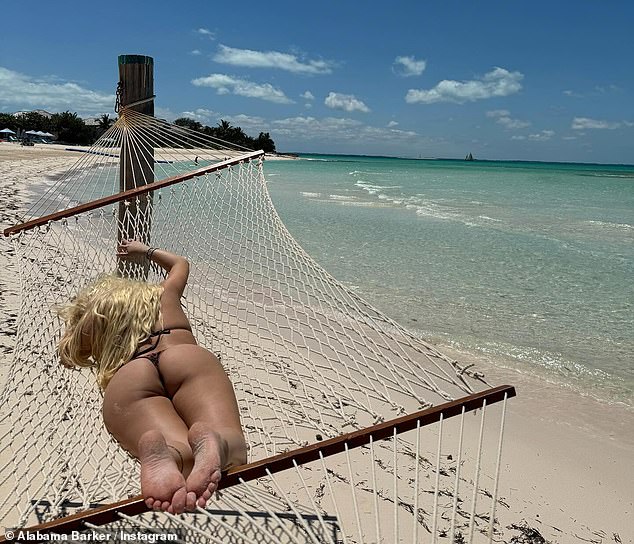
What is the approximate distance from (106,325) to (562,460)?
2073 mm

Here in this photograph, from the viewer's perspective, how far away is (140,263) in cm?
274

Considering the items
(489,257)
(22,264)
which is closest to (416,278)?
(489,257)

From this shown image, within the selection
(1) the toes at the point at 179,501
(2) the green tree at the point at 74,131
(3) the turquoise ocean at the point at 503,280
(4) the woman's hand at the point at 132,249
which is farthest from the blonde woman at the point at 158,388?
(2) the green tree at the point at 74,131

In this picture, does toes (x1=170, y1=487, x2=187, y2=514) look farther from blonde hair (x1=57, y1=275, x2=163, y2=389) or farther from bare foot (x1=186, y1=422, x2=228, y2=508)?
blonde hair (x1=57, y1=275, x2=163, y2=389)

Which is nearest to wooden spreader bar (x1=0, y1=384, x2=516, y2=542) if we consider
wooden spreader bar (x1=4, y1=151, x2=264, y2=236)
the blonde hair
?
the blonde hair

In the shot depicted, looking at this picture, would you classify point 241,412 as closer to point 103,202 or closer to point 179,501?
point 103,202

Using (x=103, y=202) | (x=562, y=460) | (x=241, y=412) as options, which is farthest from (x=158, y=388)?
(x=562, y=460)

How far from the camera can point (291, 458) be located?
49.8 inches

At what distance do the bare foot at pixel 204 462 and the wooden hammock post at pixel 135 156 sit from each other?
176cm

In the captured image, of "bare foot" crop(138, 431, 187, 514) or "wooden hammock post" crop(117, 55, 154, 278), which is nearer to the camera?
"bare foot" crop(138, 431, 187, 514)

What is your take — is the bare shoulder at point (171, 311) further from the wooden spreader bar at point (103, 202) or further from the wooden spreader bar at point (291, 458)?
the wooden spreader bar at point (103, 202)

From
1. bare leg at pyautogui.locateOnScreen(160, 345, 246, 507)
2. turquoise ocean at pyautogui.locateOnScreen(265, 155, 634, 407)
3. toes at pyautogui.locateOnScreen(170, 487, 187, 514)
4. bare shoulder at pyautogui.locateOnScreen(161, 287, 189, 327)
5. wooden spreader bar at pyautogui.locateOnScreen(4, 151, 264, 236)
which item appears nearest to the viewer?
toes at pyautogui.locateOnScreen(170, 487, 187, 514)

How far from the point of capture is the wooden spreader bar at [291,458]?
1.15 m

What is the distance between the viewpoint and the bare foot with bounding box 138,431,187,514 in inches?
44.3
